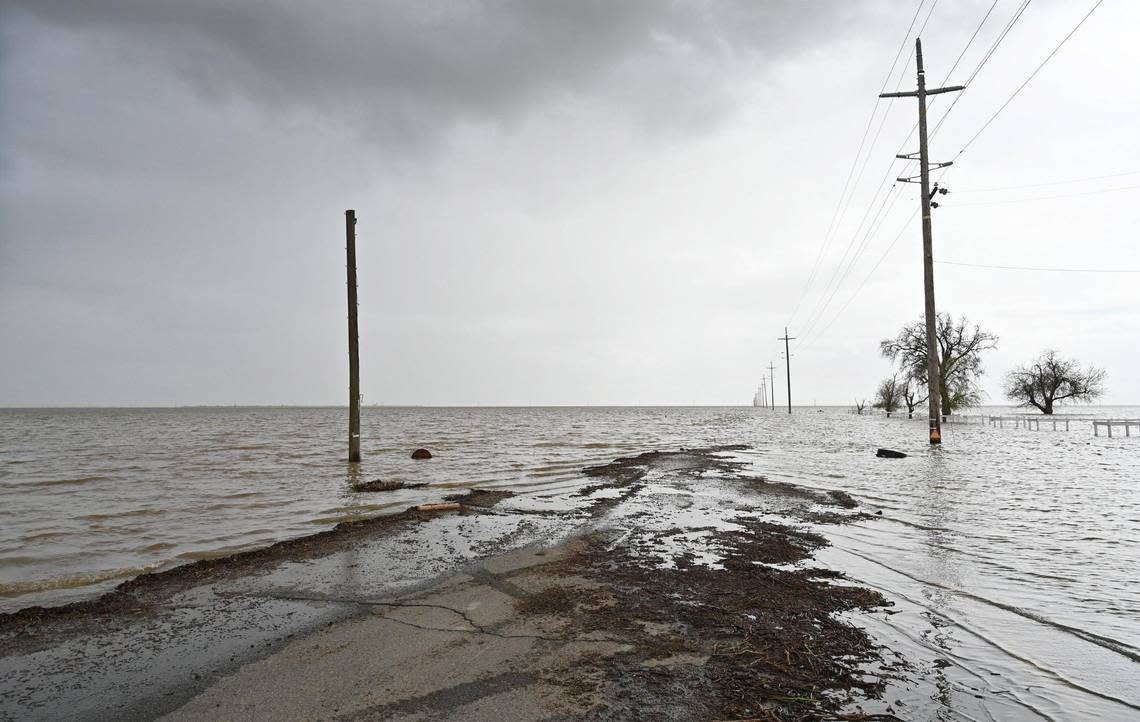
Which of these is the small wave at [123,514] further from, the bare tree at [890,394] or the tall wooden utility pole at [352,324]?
the bare tree at [890,394]

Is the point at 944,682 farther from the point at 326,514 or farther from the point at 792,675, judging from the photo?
the point at 326,514

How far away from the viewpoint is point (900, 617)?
484cm

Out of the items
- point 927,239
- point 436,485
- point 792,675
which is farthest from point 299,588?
point 927,239

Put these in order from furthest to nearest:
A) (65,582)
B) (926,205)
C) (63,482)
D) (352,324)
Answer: (926,205), (352,324), (63,482), (65,582)

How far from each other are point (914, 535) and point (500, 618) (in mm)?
6356

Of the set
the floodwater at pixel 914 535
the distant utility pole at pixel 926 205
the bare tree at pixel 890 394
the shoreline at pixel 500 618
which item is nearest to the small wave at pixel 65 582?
the floodwater at pixel 914 535

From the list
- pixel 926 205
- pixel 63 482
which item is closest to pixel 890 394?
pixel 926 205

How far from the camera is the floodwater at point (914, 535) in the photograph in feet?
12.8

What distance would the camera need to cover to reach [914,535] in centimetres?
826

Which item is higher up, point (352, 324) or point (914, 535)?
point (352, 324)

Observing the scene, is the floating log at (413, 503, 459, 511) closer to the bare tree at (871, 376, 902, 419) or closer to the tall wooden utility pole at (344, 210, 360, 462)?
the tall wooden utility pole at (344, 210, 360, 462)

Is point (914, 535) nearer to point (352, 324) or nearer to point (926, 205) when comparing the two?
point (352, 324)

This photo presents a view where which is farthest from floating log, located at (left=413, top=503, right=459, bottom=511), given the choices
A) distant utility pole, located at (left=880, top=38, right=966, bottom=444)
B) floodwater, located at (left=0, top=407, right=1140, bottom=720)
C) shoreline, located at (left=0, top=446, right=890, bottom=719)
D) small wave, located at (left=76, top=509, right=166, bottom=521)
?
distant utility pole, located at (left=880, top=38, right=966, bottom=444)

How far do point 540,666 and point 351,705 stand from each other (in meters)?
1.16
